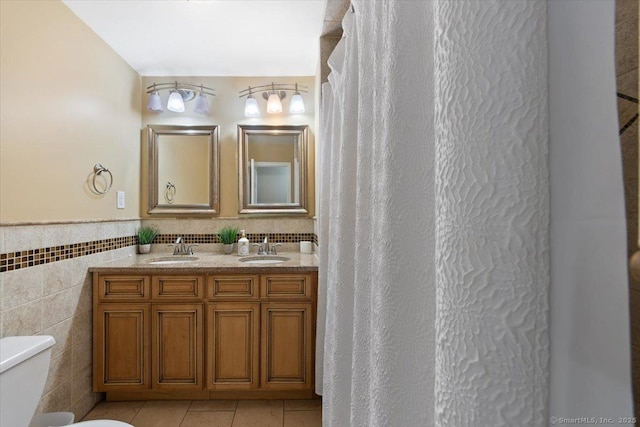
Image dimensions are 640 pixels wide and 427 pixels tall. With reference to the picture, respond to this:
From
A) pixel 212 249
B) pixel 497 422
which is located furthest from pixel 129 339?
pixel 497 422

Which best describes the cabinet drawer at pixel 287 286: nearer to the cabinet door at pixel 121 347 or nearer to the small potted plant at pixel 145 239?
the cabinet door at pixel 121 347

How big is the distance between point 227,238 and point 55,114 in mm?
1423

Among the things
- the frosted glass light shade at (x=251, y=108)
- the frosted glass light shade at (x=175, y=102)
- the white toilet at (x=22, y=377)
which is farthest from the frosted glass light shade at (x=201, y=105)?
the white toilet at (x=22, y=377)

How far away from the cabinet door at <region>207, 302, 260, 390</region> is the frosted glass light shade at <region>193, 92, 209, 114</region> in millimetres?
1637

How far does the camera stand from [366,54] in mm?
854

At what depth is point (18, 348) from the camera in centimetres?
136

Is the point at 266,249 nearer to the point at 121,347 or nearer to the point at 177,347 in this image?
the point at 177,347

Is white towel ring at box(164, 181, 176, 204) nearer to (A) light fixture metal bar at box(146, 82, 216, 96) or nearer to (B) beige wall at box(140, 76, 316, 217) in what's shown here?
(B) beige wall at box(140, 76, 316, 217)

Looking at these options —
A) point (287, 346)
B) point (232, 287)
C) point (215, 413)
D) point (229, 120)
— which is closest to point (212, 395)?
point (215, 413)

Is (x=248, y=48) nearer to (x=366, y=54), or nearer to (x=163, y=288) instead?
(x=163, y=288)

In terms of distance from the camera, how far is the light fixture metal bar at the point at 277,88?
9.78ft

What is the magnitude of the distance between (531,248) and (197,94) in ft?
10.3

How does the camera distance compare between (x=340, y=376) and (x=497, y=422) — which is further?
(x=340, y=376)

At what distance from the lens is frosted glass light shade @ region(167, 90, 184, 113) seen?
9.30ft
